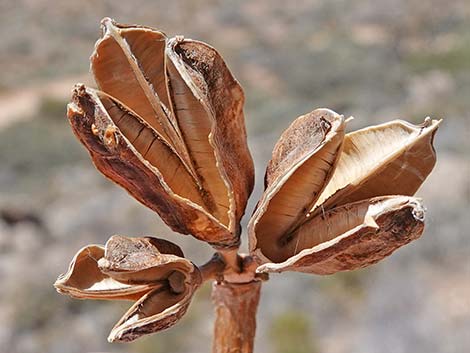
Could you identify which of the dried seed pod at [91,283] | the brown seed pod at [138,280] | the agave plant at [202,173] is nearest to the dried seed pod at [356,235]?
the agave plant at [202,173]

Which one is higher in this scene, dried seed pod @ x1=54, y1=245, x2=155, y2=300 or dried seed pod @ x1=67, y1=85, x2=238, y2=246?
dried seed pod @ x1=67, y1=85, x2=238, y2=246

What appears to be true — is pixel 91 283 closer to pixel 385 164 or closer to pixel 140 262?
pixel 140 262

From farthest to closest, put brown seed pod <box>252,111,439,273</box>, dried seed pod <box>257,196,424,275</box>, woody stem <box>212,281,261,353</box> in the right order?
1. woody stem <box>212,281,261,353</box>
2. brown seed pod <box>252,111,439,273</box>
3. dried seed pod <box>257,196,424,275</box>

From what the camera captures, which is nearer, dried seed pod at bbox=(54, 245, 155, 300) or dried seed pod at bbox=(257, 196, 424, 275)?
dried seed pod at bbox=(257, 196, 424, 275)

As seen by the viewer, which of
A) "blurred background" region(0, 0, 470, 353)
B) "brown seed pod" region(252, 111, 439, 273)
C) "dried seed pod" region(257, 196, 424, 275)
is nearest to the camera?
"dried seed pod" region(257, 196, 424, 275)

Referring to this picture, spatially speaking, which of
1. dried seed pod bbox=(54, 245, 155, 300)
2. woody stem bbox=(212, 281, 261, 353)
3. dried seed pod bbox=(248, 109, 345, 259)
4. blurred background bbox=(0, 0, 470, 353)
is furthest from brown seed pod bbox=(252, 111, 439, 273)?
blurred background bbox=(0, 0, 470, 353)

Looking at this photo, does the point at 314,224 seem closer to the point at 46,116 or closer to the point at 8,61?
the point at 46,116

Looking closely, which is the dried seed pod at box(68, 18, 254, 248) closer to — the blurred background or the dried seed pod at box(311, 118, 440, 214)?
the dried seed pod at box(311, 118, 440, 214)

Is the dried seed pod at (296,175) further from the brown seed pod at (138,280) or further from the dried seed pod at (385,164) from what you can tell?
the brown seed pod at (138,280)

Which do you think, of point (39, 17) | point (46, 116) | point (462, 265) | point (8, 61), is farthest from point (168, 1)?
point (462, 265)
